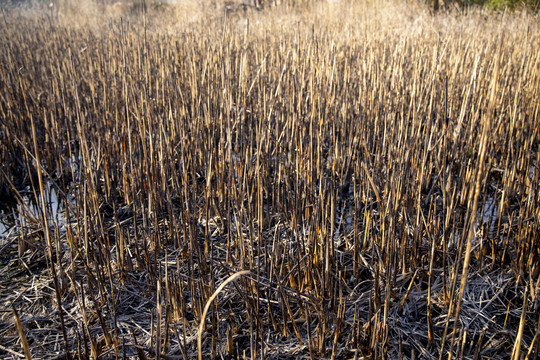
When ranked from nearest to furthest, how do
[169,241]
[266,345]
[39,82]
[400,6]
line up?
[266,345], [169,241], [39,82], [400,6]

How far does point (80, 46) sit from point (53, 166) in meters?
3.40

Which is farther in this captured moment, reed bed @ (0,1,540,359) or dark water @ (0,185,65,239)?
dark water @ (0,185,65,239)

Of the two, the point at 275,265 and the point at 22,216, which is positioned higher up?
the point at 275,265

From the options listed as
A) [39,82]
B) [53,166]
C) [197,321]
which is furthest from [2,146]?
[197,321]

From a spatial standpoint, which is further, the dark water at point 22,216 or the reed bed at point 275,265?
the dark water at point 22,216

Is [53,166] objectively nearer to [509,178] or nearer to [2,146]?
[2,146]

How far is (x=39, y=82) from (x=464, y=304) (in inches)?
150

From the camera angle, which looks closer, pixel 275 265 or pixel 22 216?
pixel 275 265

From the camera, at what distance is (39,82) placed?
348 centimetres

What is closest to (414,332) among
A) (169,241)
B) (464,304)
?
(464,304)

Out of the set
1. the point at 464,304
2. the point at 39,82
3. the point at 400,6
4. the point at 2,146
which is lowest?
the point at 464,304

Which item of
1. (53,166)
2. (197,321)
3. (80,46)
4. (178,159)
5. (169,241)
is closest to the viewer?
(197,321)

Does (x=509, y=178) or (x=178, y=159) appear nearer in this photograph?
(x=509, y=178)

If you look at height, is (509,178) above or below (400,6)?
below
